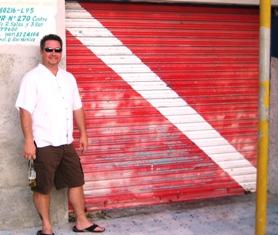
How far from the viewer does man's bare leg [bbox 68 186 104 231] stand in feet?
16.5

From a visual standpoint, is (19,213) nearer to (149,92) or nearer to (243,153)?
(149,92)

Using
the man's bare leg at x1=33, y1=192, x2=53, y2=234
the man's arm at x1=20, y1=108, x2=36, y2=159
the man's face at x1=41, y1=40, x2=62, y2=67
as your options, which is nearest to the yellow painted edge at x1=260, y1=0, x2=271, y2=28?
the man's face at x1=41, y1=40, x2=62, y2=67

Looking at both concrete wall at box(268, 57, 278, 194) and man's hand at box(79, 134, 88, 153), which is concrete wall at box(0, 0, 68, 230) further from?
concrete wall at box(268, 57, 278, 194)

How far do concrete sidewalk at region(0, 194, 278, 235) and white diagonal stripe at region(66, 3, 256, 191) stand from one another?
42 centimetres

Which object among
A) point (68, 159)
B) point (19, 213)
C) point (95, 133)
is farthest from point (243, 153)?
point (19, 213)

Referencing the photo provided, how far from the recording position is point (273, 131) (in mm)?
6203

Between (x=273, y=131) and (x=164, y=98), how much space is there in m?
1.45

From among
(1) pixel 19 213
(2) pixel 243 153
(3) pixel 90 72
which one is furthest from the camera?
(2) pixel 243 153

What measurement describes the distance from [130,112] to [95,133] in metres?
0.45

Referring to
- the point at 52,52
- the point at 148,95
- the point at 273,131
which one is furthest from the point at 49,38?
the point at 273,131

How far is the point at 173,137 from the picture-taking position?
5855mm

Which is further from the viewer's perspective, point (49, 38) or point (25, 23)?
point (25, 23)

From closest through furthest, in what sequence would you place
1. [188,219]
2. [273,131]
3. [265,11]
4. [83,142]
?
[265,11] → [83,142] → [188,219] → [273,131]

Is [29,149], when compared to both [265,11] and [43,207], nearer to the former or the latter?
[43,207]
